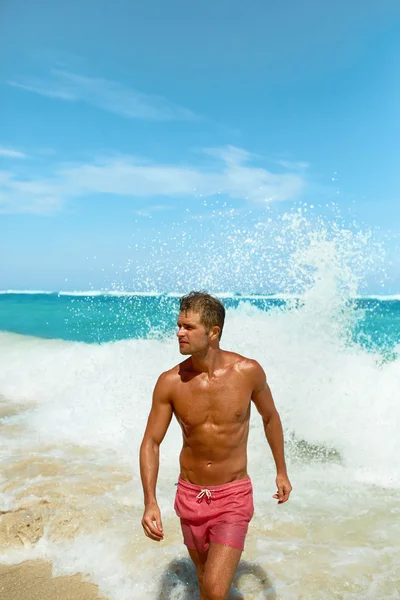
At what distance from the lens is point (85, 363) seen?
48.2 feet

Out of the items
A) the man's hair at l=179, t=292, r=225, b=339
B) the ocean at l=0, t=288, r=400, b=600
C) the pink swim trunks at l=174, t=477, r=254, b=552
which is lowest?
the ocean at l=0, t=288, r=400, b=600

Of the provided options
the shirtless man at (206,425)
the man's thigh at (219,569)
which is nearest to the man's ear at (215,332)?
the shirtless man at (206,425)

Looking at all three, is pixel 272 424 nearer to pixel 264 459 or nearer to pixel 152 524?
pixel 152 524

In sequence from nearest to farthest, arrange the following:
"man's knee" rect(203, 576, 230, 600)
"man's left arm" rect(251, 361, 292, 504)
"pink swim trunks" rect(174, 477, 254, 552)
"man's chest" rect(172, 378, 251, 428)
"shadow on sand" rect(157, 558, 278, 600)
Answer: "man's knee" rect(203, 576, 230, 600)
"pink swim trunks" rect(174, 477, 254, 552)
"man's chest" rect(172, 378, 251, 428)
"man's left arm" rect(251, 361, 292, 504)
"shadow on sand" rect(157, 558, 278, 600)

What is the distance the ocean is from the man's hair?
2121 mm

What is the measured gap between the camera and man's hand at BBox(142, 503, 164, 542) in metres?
2.84

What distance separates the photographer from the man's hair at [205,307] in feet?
10.0

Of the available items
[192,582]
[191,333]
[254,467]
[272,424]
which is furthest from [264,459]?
[191,333]

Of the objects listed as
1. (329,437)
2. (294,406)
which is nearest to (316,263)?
(294,406)

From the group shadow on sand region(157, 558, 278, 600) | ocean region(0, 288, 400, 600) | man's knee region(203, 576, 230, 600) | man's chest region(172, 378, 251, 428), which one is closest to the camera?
man's knee region(203, 576, 230, 600)

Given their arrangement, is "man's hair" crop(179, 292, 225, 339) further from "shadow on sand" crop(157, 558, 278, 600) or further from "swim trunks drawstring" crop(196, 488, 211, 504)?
"shadow on sand" crop(157, 558, 278, 600)

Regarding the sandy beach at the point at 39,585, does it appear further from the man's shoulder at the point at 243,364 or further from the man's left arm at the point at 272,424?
the man's shoulder at the point at 243,364

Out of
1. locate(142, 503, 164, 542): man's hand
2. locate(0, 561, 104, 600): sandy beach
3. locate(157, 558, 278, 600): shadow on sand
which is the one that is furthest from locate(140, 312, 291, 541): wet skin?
locate(0, 561, 104, 600): sandy beach

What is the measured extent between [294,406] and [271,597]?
5.38 metres
